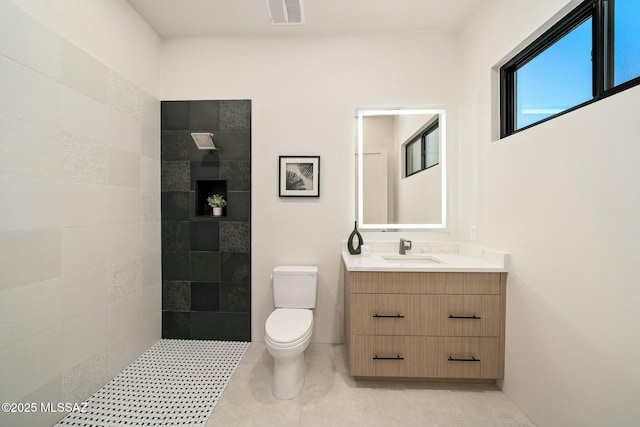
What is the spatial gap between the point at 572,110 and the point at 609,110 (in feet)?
0.75

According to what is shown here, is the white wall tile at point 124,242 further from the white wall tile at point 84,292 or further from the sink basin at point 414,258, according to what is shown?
the sink basin at point 414,258

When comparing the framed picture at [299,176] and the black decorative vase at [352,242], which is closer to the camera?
the black decorative vase at [352,242]

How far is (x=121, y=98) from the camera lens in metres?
1.83

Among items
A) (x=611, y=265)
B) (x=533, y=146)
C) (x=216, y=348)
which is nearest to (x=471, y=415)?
(x=611, y=265)

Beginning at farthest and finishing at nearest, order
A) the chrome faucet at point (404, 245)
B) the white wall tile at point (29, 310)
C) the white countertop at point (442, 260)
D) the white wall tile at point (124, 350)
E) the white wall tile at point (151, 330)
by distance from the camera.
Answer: the chrome faucet at point (404, 245) → the white wall tile at point (151, 330) → the white wall tile at point (124, 350) → the white countertop at point (442, 260) → the white wall tile at point (29, 310)

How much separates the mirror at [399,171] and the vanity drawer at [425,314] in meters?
0.76

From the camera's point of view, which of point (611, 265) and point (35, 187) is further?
point (35, 187)

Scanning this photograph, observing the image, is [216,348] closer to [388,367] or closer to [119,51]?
[388,367]

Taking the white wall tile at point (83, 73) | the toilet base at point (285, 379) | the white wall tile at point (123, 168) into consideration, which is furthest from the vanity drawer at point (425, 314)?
the white wall tile at point (83, 73)

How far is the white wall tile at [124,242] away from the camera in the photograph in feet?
5.71

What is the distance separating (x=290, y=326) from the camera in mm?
1666

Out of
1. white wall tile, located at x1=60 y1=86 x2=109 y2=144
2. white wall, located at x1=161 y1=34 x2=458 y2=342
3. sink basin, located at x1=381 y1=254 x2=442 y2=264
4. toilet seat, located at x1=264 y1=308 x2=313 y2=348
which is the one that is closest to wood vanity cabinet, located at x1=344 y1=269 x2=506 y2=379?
toilet seat, located at x1=264 y1=308 x2=313 y2=348

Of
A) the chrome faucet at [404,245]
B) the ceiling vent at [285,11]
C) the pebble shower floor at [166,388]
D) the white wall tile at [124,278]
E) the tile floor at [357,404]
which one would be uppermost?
the ceiling vent at [285,11]

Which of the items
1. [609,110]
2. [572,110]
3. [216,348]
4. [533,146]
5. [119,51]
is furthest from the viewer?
[216,348]
